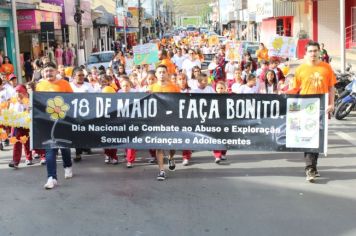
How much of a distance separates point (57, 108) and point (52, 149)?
621 mm

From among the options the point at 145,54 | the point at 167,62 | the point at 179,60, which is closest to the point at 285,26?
the point at 179,60

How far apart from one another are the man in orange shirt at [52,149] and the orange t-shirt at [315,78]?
11.5ft

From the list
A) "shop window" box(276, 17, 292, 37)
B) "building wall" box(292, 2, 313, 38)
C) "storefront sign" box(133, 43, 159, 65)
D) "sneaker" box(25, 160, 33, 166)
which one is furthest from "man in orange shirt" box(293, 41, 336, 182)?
"shop window" box(276, 17, 292, 37)

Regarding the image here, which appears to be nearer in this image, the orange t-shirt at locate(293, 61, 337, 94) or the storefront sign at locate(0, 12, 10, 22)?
the orange t-shirt at locate(293, 61, 337, 94)

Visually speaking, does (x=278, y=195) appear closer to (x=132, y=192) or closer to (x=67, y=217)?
(x=132, y=192)

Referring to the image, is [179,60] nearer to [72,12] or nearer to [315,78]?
[315,78]

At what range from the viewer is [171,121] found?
788 centimetres

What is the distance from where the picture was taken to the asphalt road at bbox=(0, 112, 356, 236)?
5.87 metres

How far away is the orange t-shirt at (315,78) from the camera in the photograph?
751cm

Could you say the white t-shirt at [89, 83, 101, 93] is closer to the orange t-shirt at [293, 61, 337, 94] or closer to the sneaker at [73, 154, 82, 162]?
the sneaker at [73, 154, 82, 162]

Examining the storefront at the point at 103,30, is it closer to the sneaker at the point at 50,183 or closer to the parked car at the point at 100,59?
the parked car at the point at 100,59

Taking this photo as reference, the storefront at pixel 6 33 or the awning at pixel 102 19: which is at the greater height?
the awning at pixel 102 19

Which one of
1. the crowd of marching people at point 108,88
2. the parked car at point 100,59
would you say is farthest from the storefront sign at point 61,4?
the crowd of marching people at point 108,88

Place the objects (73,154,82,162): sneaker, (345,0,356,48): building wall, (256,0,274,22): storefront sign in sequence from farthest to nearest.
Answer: (256,0,274,22): storefront sign < (345,0,356,48): building wall < (73,154,82,162): sneaker
